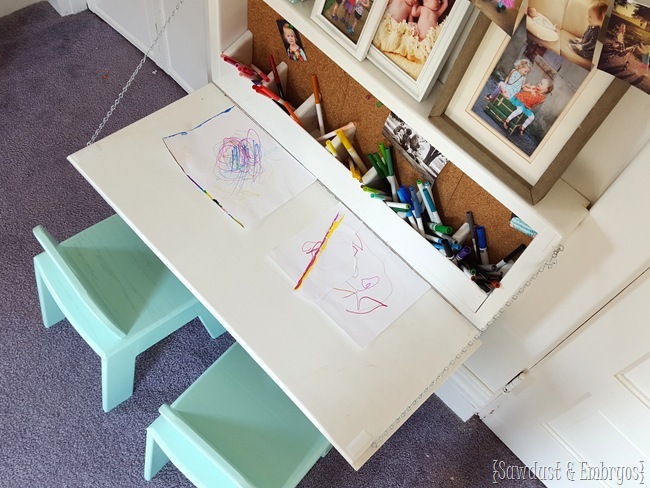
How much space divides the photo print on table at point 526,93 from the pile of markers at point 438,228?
244mm

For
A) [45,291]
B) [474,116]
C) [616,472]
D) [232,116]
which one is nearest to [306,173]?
[232,116]

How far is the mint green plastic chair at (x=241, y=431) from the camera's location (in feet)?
3.82

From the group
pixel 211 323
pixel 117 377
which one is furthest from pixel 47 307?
pixel 211 323

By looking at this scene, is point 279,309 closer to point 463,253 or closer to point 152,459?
point 463,253

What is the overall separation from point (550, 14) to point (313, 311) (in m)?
0.67

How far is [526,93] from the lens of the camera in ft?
2.91

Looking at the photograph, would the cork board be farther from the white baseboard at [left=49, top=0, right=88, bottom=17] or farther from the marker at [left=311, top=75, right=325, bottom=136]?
the white baseboard at [left=49, top=0, right=88, bottom=17]

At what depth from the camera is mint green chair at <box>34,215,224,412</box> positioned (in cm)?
133

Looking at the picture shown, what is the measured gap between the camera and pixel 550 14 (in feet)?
2.49

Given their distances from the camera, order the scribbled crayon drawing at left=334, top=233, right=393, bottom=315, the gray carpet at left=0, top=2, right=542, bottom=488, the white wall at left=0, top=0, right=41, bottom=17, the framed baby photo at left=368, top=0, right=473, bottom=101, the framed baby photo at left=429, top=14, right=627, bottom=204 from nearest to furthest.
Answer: the framed baby photo at left=429, top=14, right=627, bottom=204 → the framed baby photo at left=368, top=0, right=473, bottom=101 → the scribbled crayon drawing at left=334, top=233, right=393, bottom=315 → the gray carpet at left=0, top=2, right=542, bottom=488 → the white wall at left=0, top=0, right=41, bottom=17

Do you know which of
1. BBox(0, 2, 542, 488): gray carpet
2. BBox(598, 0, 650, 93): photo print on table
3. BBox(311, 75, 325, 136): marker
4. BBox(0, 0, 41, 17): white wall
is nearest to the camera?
BBox(598, 0, 650, 93): photo print on table

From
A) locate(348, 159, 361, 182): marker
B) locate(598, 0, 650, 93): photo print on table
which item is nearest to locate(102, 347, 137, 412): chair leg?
locate(348, 159, 361, 182): marker

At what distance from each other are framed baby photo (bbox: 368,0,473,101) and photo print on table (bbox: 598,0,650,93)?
27 cm

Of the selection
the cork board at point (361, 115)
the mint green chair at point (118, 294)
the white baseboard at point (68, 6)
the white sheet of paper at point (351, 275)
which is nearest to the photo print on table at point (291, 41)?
the cork board at point (361, 115)
